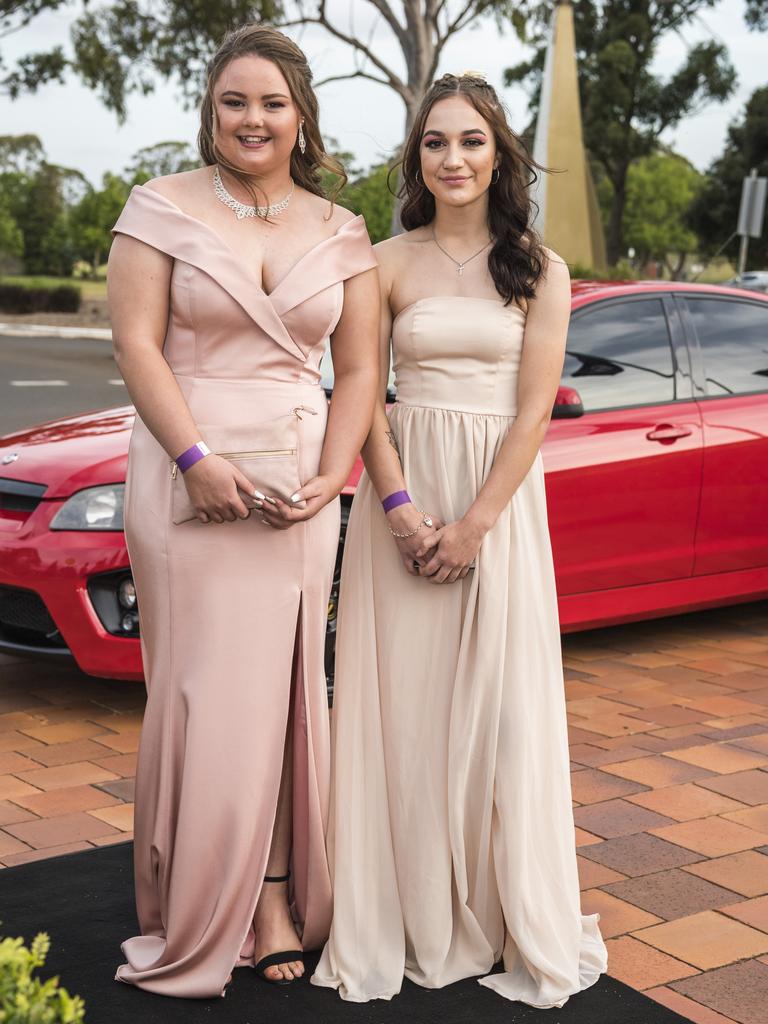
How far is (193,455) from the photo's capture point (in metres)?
2.65

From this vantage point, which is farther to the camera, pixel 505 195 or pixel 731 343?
pixel 731 343

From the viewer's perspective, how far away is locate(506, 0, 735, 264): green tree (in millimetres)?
37875

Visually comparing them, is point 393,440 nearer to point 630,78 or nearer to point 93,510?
point 93,510

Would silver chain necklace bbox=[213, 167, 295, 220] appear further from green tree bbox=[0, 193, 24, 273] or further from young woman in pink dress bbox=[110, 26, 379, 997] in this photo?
green tree bbox=[0, 193, 24, 273]

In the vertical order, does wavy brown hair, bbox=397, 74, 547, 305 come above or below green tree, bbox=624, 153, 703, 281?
below

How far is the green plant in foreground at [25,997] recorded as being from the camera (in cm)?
134

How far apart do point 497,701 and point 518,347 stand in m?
0.78

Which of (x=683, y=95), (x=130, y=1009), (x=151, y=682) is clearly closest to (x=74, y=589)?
(x=151, y=682)

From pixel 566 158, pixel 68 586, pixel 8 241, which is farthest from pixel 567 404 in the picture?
pixel 8 241

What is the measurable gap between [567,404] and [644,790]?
4.70 feet

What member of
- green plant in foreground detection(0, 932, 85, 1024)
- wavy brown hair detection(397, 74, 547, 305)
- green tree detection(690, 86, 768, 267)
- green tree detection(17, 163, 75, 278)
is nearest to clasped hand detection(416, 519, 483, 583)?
wavy brown hair detection(397, 74, 547, 305)

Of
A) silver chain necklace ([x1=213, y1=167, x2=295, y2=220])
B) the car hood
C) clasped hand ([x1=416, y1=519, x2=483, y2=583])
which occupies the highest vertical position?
silver chain necklace ([x1=213, y1=167, x2=295, y2=220])

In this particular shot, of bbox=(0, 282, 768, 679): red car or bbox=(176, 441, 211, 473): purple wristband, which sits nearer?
bbox=(176, 441, 211, 473): purple wristband

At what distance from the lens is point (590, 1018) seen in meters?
2.75
